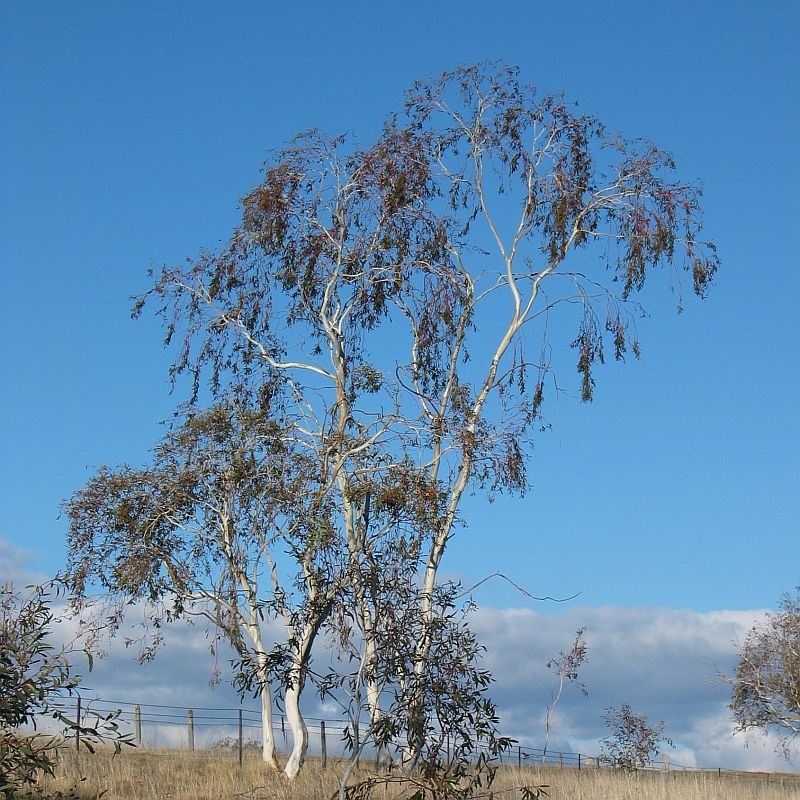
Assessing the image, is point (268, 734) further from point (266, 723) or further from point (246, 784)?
point (246, 784)

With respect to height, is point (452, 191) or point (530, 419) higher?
point (452, 191)

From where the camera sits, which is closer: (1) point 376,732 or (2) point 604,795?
(1) point 376,732

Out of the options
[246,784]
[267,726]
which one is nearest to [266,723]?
[267,726]

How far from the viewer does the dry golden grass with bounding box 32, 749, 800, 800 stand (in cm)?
1675

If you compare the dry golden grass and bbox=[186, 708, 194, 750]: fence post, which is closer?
the dry golden grass

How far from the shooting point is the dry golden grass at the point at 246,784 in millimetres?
16745

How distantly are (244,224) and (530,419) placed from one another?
712 centimetres

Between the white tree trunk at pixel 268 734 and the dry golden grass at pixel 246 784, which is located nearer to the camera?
the dry golden grass at pixel 246 784

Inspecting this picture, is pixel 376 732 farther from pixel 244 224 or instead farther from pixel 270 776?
pixel 244 224

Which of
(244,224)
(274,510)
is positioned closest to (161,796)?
(274,510)

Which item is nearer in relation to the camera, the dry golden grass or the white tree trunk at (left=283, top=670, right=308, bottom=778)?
the dry golden grass

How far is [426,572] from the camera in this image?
74.3 ft

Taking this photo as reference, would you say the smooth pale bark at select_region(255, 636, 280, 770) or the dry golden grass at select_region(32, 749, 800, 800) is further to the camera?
the smooth pale bark at select_region(255, 636, 280, 770)

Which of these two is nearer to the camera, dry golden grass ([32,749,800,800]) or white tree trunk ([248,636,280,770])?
dry golden grass ([32,749,800,800])
